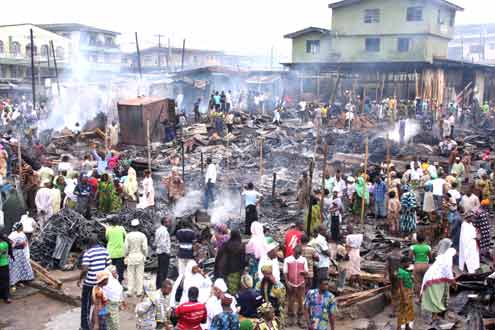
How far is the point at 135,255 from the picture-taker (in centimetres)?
938

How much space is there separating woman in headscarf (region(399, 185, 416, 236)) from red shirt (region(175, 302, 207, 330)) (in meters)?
7.80

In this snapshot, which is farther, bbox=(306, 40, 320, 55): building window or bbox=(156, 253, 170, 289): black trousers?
bbox=(306, 40, 320, 55): building window

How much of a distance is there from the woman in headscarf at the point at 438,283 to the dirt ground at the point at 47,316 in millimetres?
725

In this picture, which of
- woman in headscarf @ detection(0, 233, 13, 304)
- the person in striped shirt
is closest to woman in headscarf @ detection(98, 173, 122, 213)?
woman in headscarf @ detection(0, 233, 13, 304)

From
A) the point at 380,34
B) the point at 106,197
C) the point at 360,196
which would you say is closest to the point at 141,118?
the point at 106,197

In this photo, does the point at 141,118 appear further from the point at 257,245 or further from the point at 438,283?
the point at 438,283

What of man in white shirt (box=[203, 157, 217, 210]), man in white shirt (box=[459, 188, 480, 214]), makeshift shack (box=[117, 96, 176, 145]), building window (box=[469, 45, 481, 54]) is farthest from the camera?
building window (box=[469, 45, 481, 54])

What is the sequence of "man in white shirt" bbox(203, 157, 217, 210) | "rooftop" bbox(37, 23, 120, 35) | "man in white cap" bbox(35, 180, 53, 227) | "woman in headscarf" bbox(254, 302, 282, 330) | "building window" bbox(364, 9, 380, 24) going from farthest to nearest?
1. "rooftop" bbox(37, 23, 120, 35)
2. "building window" bbox(364, 9, 380, 24)
3. "man in white shirt" bbox(203, 157, 217, 210)
4. "man in white cap" bbox(35, 180, 53, 227)
5. "woman in headscarf" bbox(254, 302, 282, 330)

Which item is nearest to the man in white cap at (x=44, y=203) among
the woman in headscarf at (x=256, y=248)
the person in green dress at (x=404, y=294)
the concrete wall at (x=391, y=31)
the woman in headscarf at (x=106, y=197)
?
the woman in headscarf at (x=106, y=197)

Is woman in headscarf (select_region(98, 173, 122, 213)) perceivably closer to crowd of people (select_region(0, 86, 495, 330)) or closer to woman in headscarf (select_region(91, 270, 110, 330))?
crowd of people (select_region(0, 86, 495, 330))

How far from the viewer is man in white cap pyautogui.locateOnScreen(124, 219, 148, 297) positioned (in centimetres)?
934

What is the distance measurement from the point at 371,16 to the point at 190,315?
3415 cm

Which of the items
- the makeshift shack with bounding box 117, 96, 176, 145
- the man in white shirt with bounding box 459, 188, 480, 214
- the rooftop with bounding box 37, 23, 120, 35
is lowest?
the man in white shirt with bounding box 459, 188, 480, 214

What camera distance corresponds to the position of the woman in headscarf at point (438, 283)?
27.3 feet
